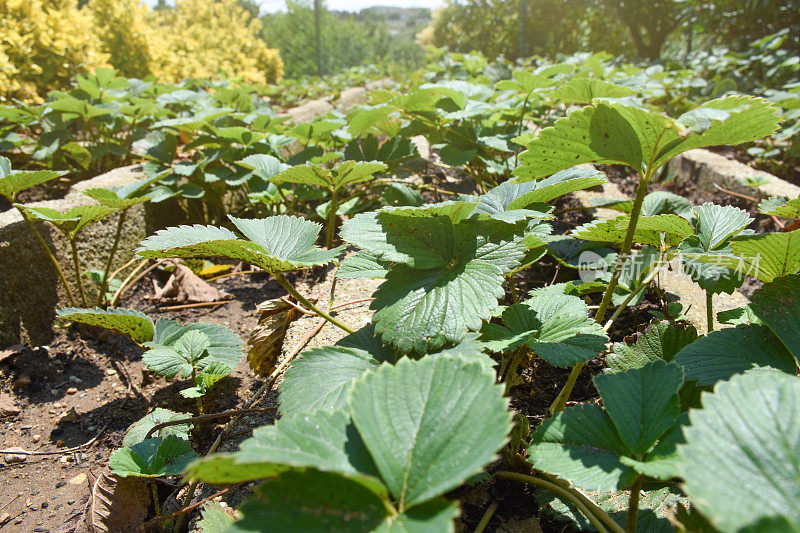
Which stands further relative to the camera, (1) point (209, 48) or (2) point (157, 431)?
(1) point (209, 48)

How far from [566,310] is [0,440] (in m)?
1.51

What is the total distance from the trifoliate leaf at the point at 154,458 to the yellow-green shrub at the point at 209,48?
14.3 feet

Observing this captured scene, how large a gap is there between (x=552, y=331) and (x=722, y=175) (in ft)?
7.85

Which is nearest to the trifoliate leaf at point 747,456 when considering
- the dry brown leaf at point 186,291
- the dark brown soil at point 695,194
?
the dry brown leaf at point 186,291

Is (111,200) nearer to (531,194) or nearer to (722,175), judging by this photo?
(531,194)

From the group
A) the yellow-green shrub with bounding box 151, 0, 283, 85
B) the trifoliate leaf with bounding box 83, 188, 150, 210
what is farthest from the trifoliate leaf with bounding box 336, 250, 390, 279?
the yellow-green shrub with bounding box 151, 0, 283, 85

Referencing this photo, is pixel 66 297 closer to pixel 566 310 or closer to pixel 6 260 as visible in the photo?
pixel 6 260

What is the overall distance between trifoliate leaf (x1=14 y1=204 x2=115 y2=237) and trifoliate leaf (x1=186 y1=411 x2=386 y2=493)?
3.84ft

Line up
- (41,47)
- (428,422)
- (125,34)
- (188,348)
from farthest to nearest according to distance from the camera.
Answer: (125,34)
(41,47)
(188,348)
(428,422)

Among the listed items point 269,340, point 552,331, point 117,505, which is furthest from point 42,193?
point 552,331

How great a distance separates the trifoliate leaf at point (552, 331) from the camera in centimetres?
87

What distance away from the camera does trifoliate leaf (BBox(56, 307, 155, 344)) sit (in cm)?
126

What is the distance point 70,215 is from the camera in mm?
1405

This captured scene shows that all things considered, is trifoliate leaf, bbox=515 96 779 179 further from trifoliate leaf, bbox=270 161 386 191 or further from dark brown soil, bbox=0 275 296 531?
dark brown soil, bbox=0 275 296 531
